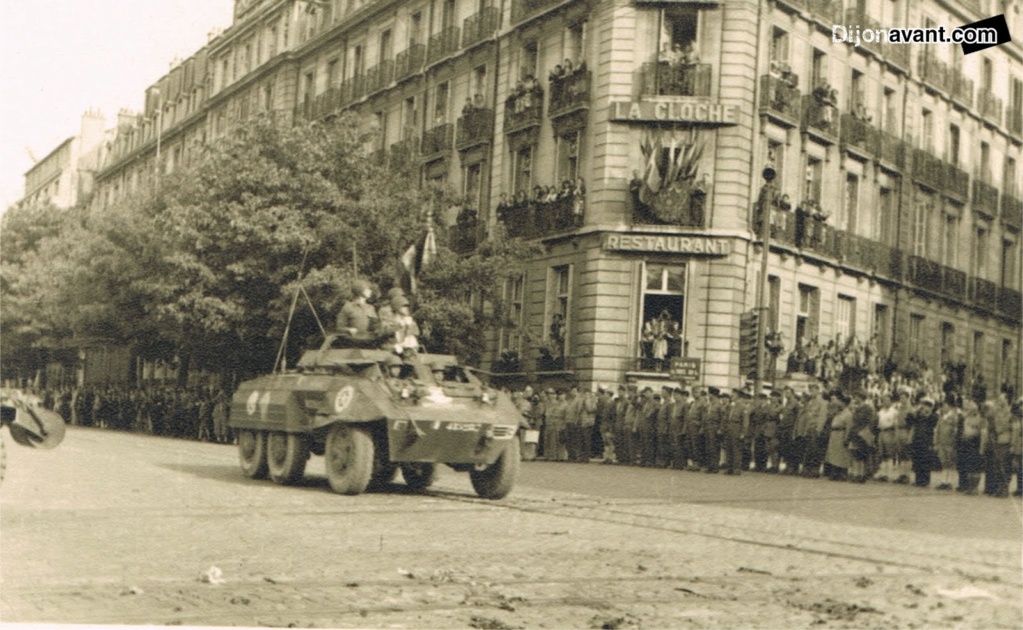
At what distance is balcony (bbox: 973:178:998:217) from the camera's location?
14950mm

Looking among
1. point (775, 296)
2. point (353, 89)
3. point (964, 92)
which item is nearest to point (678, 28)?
point (775, 296)

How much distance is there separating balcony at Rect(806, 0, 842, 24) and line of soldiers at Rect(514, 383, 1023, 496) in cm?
876

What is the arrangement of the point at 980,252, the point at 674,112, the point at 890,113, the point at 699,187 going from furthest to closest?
the point at 674,112
the point at 699,187
the point at 890,113
the point at 980,252

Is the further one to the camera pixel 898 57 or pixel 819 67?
pixel 819 67

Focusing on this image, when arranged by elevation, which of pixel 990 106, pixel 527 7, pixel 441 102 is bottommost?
pixel 990 106

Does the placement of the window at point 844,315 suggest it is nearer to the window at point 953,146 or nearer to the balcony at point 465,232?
the window at point 953,146

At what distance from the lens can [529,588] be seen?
820cm

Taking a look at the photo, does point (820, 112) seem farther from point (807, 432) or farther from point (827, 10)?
point (807, 432)

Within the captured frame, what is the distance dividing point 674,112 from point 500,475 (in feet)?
51.3

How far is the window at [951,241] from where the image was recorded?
17.7 m

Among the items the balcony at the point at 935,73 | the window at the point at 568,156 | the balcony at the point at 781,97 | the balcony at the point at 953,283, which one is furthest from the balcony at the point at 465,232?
the balcony at the point at 935,73

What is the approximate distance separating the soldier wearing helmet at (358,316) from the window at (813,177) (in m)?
17.3

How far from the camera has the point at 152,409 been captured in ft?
127

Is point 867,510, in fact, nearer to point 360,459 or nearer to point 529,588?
point 360,459
